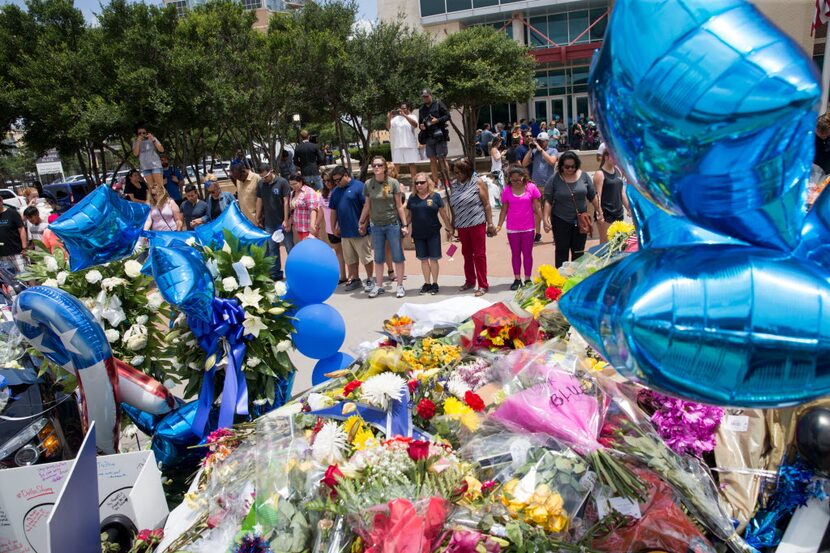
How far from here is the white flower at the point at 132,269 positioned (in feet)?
13.6

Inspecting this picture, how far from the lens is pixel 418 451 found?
2.23 meters

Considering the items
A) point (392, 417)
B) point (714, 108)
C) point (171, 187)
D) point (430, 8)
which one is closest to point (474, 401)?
point (392, 417)

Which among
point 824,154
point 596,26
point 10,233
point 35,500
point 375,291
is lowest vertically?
point 375,291

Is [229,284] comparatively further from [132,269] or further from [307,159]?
[307,159]

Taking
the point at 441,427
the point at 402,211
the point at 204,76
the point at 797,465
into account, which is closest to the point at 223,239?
the point at 441,427

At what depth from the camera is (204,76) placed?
15422 mm

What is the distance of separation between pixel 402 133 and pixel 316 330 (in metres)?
9.09

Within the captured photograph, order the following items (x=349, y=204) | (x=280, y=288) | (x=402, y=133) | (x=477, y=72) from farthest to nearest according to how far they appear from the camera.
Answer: (x=477, y=72)
(x=402, y=133)
(x=349, y=204)
(x=280, y=288)

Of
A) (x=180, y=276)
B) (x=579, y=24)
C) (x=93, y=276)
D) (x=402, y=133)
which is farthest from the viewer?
(x=579, y=24)

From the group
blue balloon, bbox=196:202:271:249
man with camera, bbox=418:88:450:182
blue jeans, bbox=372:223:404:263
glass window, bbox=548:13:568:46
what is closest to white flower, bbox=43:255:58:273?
blue balloon, bbox=196:202:271:249

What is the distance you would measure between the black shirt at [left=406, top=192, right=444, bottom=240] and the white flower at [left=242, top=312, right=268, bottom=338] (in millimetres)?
4378

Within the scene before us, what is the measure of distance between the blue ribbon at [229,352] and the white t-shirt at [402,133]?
30.2 ft

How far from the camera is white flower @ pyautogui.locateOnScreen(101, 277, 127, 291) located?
4.09 m

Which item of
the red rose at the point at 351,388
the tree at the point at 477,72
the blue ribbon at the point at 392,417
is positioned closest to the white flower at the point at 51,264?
the red rose at the point at 351,388
